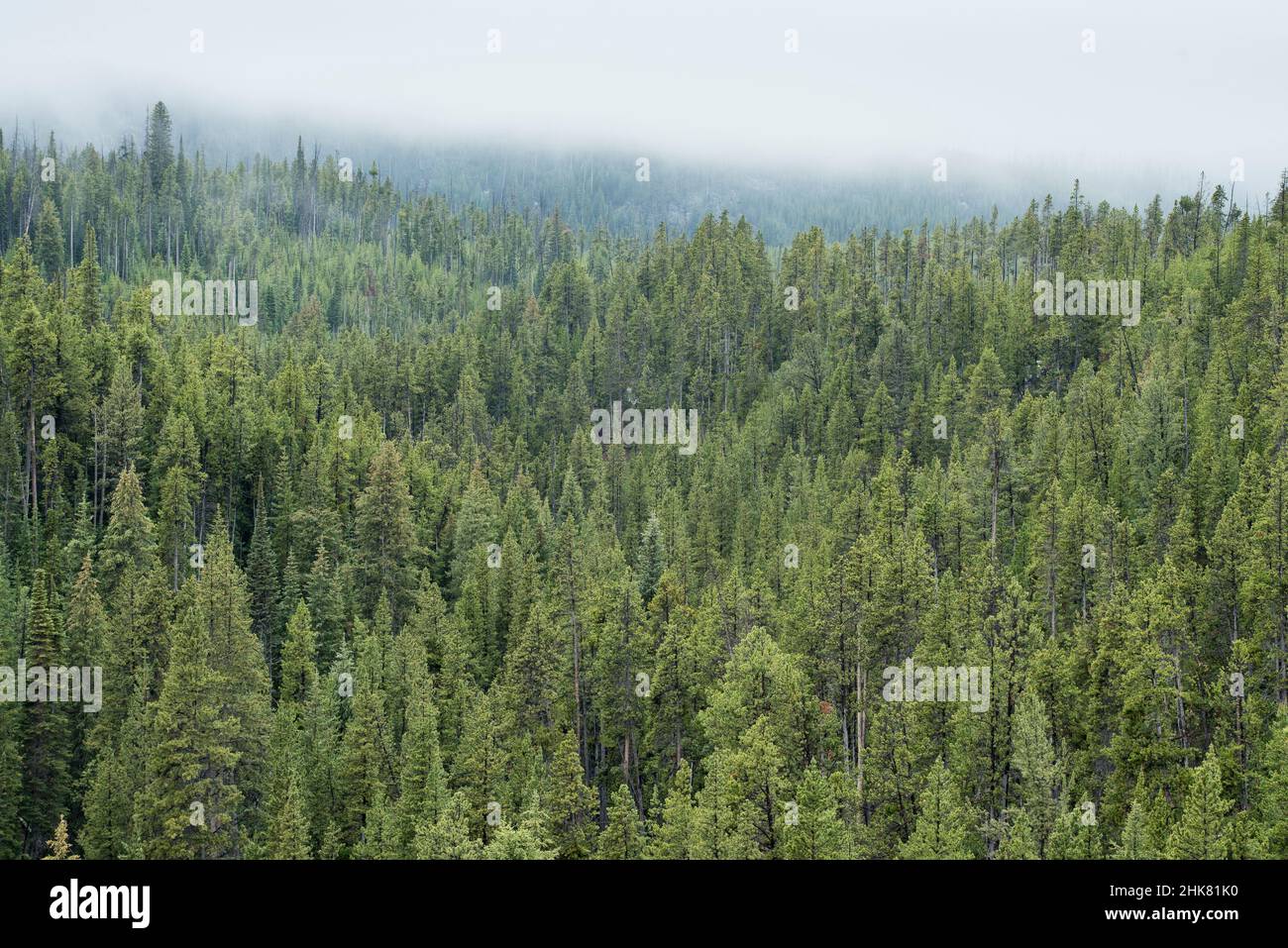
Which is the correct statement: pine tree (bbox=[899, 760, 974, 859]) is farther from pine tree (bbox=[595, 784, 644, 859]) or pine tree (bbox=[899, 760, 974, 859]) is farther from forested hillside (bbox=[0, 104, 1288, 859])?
pine tree (bbox=[595, 784, 644, 859])

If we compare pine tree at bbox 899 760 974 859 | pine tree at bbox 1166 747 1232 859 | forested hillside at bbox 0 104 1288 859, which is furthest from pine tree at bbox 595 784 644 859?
pine tree at bbox 1166 747 1232 859

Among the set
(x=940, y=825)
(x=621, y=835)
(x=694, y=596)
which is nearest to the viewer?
(x=940, y=825)

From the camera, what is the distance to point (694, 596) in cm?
9231

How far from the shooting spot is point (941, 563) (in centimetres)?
8794

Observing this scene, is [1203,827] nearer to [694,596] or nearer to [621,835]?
[621,835]

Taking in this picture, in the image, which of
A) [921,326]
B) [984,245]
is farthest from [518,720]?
[984,245]

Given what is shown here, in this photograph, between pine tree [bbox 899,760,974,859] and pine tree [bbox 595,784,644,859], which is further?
pine tree [bbox 595,784,644,859]

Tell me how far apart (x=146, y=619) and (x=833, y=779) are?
4367 cm

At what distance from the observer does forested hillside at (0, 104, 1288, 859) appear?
180 feet

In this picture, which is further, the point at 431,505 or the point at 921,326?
the point at 921,326

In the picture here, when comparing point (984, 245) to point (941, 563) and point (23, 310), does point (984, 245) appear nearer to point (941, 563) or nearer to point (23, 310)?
point (941, 563)

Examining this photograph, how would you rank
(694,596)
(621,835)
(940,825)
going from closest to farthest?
(940,825), (621,835), (694,596)

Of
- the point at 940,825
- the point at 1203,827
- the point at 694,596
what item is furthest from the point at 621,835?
the point at 694,596

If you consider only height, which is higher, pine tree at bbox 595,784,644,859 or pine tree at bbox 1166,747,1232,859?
pine tree at bbox 1166,747,1232,859
